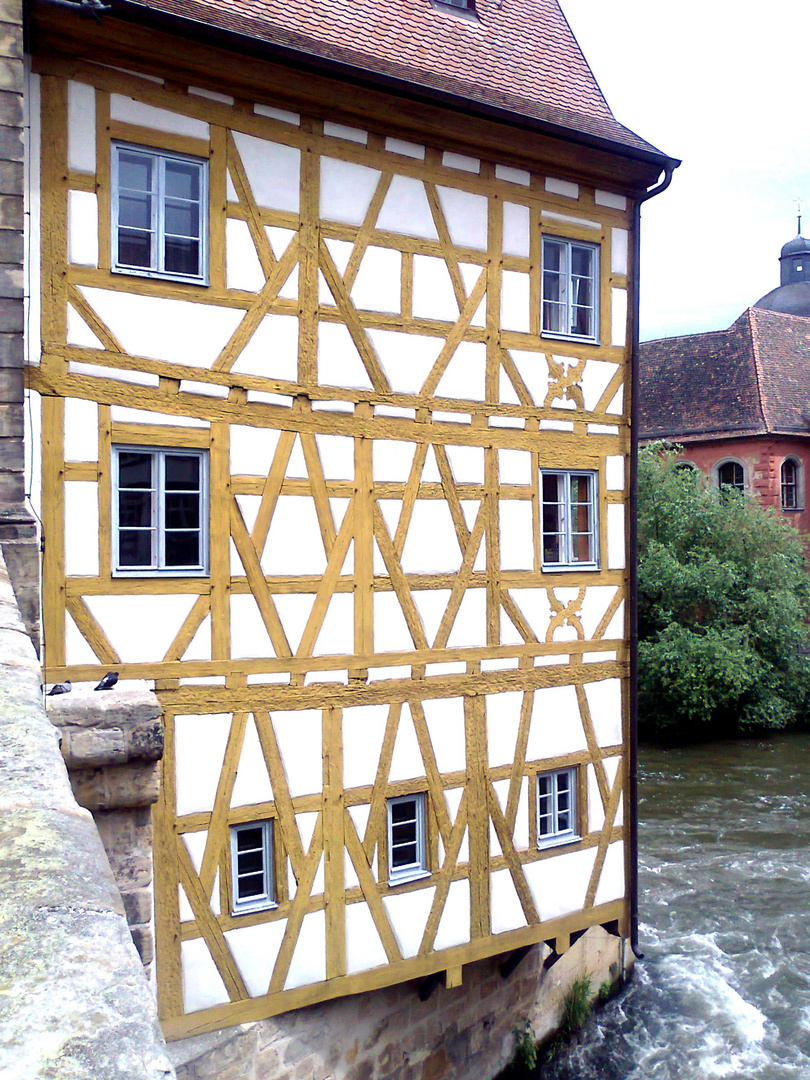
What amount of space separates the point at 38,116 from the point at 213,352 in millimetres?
1857

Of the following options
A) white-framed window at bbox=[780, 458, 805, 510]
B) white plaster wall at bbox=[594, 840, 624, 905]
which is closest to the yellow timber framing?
white plaster wall at bbox=[594, 840, 624, 905]

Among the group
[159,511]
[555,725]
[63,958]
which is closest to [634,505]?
[555,725]

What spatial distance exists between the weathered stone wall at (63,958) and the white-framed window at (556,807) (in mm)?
7748

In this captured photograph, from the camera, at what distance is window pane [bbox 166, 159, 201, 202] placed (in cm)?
705

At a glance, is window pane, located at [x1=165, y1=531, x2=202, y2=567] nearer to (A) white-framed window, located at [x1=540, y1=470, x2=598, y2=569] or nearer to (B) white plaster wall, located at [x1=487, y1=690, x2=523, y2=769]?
(B) white plaster wall, located at [x1=487, y1=690, x2=523, y2=769]

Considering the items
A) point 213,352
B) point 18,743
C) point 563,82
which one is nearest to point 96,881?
point 18,743

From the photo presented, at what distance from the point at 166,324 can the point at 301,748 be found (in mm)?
3254

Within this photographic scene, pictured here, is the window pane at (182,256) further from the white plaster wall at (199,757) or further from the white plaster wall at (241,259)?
the white plaster wall at (199,757)

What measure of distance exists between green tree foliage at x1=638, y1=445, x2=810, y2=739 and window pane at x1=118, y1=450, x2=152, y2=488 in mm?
15497

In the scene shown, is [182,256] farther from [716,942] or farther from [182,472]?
[716,942]

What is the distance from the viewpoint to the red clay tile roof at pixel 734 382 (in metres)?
27.5

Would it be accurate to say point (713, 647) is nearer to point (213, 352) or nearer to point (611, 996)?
point (611, 996)

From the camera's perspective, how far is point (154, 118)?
6.86m

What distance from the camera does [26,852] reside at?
1.31 m
